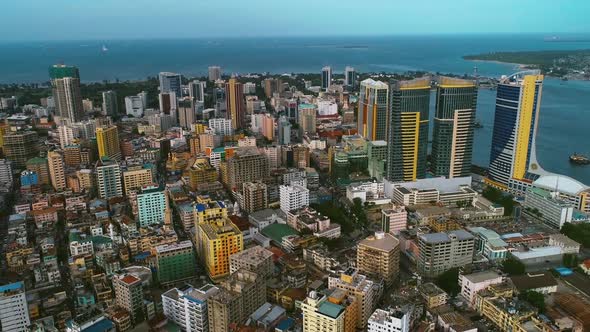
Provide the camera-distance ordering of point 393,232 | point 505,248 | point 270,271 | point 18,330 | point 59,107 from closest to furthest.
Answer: point 18,330 → point 270,271 → point 505,248 → point 393,232 → point 59,107

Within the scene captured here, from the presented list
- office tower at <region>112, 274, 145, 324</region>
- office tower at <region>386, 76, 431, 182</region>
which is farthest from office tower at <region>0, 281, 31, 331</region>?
office tower at <region>386, 76, 431, 182</region>

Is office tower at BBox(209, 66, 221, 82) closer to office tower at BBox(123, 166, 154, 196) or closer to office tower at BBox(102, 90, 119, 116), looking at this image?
office tower at BBox(102, 90, 119, 116)

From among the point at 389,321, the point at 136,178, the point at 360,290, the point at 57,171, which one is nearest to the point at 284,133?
the point at 136,178

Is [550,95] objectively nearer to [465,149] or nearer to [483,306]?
[465,149]

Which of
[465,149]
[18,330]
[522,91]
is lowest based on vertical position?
[18,330]

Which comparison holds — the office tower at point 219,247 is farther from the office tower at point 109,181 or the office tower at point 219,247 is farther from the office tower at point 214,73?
the office tower at point 214,73

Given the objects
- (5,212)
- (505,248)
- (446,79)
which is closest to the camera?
(505,248)

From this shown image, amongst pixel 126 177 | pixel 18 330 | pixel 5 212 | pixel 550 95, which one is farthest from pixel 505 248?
pixel 550 95
